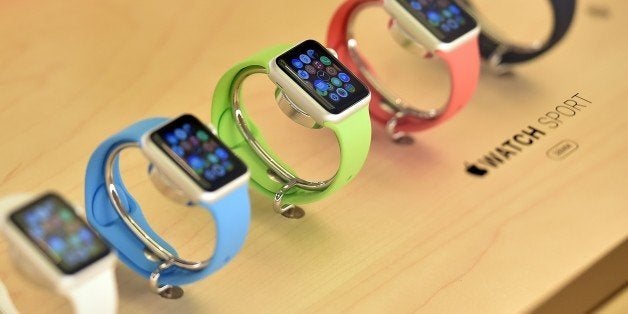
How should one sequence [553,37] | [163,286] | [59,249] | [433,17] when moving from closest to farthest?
[59,249]
[163,286]
[433,17]
[553,37]

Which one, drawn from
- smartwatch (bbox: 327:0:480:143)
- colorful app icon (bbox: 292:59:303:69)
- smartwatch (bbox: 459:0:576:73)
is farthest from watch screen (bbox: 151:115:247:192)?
smartwatch (bbox: 459:0:576:73)

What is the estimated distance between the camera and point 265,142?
2.79 feet

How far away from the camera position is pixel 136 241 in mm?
745

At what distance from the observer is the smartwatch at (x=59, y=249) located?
22.9 inches

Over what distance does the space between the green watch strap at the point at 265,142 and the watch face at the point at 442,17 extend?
4.8 inches

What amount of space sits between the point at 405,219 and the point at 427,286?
76 mm

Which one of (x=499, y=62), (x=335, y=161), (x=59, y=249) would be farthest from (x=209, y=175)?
(x=499, y=62)

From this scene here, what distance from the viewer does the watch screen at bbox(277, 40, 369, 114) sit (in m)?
0.74

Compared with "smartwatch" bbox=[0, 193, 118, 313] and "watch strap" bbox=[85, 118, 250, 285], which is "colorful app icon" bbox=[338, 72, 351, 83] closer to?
"watch strap" bbox=[85, 118, 250, 285]

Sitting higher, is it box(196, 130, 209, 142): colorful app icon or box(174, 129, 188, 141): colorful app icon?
box(174, 129, 188, 141): colorful app icon

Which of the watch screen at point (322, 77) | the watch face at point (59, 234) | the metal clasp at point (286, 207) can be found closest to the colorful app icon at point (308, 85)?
the watch screen at point (322, 77)

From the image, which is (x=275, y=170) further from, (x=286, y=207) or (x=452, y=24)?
(x=452, y=24)

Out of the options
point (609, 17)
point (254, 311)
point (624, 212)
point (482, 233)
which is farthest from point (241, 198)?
point (609, 17)

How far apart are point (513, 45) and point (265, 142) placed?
29 centimetres
